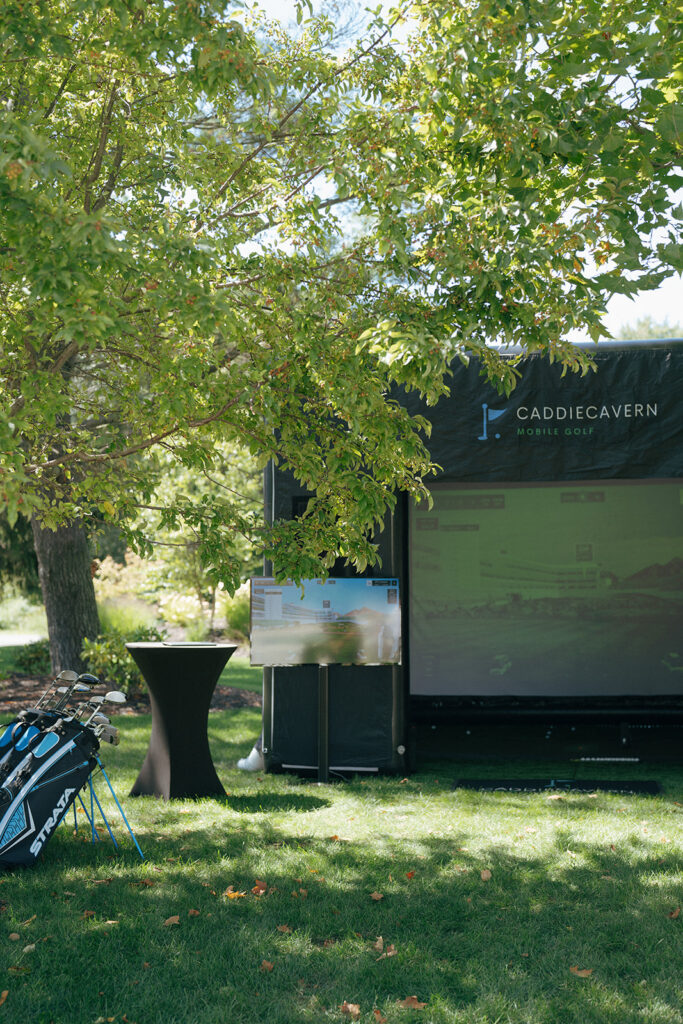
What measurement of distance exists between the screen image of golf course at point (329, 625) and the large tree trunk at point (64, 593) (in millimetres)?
4451

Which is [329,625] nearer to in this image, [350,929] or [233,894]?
[233,894]

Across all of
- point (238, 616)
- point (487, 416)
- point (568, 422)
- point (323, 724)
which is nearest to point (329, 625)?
point (323, 724)

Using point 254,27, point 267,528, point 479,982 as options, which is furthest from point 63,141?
point 479,982

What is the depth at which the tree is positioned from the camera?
3.47 meters

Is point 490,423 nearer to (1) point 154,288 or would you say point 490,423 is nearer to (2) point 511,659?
(2) point 511,659

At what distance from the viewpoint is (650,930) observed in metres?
3.76

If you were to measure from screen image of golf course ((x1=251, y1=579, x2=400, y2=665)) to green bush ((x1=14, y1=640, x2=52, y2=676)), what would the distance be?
6.27 meters

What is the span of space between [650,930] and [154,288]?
10.4 feet

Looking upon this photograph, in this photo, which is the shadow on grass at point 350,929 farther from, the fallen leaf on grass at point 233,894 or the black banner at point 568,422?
the black banner at point 568,422

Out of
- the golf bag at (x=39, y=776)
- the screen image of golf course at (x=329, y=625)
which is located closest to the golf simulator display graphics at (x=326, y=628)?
the screen image of golf course at (x=329, y=625)

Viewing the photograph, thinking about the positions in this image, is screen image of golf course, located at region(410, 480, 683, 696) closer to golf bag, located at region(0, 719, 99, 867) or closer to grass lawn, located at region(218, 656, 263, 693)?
grass lawn, located at region(218, 656, 263, 693)

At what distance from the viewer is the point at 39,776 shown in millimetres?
4344

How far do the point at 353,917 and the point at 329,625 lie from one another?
9.78 ft

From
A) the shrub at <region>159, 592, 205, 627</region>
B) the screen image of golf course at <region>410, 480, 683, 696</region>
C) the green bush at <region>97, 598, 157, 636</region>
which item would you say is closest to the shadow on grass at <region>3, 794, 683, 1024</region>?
the screen image of golf course at <region>410, 480, 683, 696</region>
